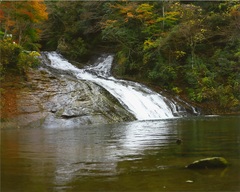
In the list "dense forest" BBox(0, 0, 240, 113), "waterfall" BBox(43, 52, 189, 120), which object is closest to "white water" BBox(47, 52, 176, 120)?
"waterfall" BBox(43, 52, 189, 120)

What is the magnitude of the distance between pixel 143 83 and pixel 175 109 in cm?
529

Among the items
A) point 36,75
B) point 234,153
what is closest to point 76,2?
point 36,75

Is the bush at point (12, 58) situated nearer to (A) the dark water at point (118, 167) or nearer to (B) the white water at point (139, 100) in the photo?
(B) the white water at point (139, 100)

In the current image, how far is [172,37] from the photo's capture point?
27.8 meters

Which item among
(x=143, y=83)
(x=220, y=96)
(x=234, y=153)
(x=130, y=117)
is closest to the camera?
(x=234, y=153)

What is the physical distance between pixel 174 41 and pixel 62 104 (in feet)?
41.1

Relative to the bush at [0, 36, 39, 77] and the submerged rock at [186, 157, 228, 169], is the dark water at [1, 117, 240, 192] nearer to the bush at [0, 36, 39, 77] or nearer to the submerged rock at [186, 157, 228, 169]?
the submerged rock at [186, 157, 228, 169]

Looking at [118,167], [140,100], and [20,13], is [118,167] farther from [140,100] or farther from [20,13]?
[20,13]

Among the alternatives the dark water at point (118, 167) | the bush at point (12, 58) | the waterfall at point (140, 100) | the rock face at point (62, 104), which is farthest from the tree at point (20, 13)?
the dark water at point (118, 167)

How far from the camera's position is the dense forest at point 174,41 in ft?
83.3

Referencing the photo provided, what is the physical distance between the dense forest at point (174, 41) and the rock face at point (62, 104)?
3217 millimetres

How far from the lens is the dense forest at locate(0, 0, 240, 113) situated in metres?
25.4

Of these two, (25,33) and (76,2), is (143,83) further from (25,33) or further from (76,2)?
(76,2)

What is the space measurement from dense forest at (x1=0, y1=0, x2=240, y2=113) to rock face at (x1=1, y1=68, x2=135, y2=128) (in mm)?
3217
